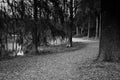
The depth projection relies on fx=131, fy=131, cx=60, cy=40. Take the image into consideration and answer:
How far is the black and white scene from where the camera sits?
15.5 feet

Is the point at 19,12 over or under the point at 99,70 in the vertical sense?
over

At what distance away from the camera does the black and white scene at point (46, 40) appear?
4715mm

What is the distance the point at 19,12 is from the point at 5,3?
0.88 metres

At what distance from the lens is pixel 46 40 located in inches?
392

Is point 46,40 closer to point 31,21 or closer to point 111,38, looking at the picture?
point 31,21

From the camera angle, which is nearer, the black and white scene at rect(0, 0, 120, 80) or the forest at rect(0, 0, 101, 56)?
the black and white scene at rect(0, 0, 120, 80)

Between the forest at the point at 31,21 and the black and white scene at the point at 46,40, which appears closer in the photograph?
the black and white scene at the point at 46,40

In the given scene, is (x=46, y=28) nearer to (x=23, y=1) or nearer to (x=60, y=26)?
(x=60, y=26)

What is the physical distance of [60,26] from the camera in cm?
1048

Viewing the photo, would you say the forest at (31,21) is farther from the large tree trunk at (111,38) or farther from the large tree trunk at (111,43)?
the large tree trunk at (111,43)

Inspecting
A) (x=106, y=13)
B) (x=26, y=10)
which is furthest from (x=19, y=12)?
(x=106, y=13)

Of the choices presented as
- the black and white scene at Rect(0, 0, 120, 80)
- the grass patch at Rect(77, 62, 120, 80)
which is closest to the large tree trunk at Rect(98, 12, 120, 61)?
the black and white scene at Rect(0, 0, 120, 80)

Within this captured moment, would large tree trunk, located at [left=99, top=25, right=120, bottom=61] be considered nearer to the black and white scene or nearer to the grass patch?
the black and white scene

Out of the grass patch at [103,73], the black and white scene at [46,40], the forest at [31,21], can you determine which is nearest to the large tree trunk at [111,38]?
the black and white scene at [46,40]
